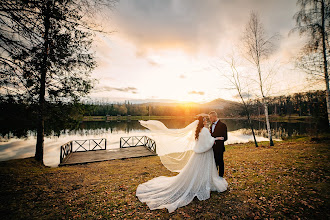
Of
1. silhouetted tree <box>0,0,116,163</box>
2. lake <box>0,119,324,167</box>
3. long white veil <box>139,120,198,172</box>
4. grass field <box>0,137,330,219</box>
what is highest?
silhouetted tree <box>0,0,116,163</box>

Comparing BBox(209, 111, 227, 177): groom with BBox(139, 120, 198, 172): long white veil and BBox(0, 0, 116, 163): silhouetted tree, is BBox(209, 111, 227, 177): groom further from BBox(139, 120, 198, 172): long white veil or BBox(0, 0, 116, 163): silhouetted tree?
BBox(0, 0, 116, 163): silhouetted tree

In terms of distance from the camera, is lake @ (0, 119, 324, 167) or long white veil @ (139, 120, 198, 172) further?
lake @ (0, 119, 324, 167)

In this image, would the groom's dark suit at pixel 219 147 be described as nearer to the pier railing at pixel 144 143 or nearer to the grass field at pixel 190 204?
the grass field at pixel 190 204

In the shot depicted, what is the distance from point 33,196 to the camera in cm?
471

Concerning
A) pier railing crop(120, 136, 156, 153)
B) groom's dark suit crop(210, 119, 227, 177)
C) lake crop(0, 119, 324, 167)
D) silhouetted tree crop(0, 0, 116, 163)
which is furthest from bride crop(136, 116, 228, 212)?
pier railing crop(120, 136, 156, 153)

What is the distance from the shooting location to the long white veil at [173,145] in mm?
5520

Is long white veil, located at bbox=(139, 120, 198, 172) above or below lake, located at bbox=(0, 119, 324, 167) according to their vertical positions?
above

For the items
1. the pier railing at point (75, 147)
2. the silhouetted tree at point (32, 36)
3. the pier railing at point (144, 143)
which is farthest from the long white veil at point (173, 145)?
the pier railing at point (75, 147)

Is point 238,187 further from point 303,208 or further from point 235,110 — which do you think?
→ point 235,110

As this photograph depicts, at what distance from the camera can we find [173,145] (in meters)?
5.86

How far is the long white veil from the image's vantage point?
5.52 meters

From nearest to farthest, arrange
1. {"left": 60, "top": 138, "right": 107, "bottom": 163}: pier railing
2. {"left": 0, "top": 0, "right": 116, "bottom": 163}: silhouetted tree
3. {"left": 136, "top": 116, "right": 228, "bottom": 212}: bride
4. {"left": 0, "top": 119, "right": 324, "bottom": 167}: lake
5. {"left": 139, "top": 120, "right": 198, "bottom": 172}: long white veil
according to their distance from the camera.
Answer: {"left": 0, "top": 0, "right": 116, "bottom": 163}: silhouetted tree
{"left": 136, "top": 116, "right": 228, "bottom": 212}: bride
{"left": 139, "top": 120, "right": 198, "bottom": 172}: long white veil
{"left": 60, "top": 138, "right": 107, "bottom": 163}: pier railing
{"left": 0, "top": 119, "right": 324, "bottom": 167}: lake


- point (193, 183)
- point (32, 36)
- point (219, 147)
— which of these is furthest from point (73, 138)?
point (219, 147)

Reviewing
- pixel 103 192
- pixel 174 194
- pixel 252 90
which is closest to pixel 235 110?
pixel 252 90
